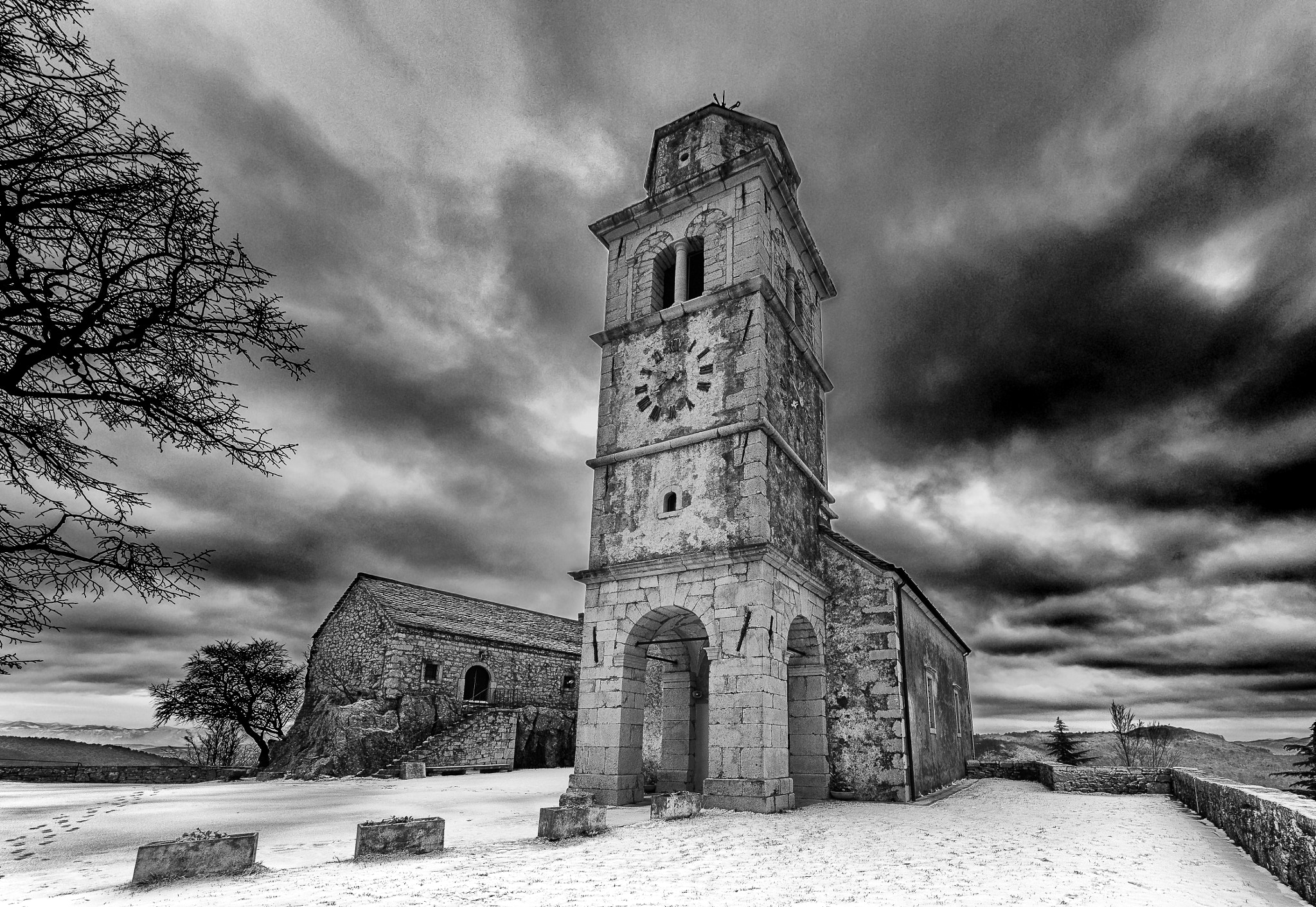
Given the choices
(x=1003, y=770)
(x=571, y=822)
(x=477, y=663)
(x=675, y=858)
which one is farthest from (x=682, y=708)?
(x=1003, y=770)

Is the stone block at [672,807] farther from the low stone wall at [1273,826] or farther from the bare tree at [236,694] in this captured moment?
the bare tree at [236,694]

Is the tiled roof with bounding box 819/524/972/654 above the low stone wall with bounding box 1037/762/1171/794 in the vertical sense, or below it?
above

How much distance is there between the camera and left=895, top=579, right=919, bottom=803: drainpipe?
14.0 m

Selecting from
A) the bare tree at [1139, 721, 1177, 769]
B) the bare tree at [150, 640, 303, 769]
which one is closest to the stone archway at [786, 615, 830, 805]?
the bare tree at [150, 640, 303, 769]

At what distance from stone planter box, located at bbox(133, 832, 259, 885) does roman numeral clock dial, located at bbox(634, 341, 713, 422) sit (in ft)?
34.1

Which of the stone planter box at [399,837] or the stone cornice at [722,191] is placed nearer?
the stone planter box at [399,837]

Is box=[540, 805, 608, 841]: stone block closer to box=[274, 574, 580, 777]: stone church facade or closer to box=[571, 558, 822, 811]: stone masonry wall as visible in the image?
box=[571, 558, 822, 811]: stone masonry wall

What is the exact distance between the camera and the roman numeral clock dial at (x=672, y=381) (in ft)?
48.8

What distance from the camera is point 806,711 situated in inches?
582

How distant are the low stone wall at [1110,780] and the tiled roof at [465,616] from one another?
18835 millimetres

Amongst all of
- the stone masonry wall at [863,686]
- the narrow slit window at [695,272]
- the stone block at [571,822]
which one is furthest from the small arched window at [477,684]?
the stone block at [571,822]

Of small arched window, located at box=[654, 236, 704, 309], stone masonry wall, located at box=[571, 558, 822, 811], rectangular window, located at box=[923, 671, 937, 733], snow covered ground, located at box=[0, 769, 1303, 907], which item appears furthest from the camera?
rectangular window, located at box=[923, 671, 937, 733]

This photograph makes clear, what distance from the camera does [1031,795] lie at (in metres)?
17.0

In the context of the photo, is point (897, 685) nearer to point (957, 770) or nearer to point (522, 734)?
point (957, 770)
